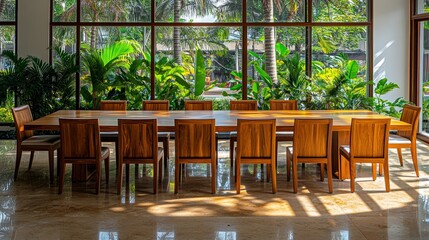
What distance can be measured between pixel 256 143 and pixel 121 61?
528 cm

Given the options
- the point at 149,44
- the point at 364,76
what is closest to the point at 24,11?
the point at 149,44

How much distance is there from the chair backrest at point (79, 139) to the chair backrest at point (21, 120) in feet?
3.43

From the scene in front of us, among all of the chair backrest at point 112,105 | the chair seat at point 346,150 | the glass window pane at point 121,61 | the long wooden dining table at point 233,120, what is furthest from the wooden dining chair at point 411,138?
the glass window pane at point 121,61

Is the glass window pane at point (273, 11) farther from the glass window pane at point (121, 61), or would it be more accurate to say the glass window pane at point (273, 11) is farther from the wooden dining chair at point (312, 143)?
the wooden dining chair at point (312, 143)

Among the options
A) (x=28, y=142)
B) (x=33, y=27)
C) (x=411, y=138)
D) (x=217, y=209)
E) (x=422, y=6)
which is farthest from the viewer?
(x=33, y=27)

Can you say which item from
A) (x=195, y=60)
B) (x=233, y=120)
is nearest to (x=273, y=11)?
(x=195, y=60)

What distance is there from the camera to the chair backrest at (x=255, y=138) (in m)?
6.60

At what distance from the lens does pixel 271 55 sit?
11492mm

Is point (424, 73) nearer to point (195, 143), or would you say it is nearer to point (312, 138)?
point (312, 138)

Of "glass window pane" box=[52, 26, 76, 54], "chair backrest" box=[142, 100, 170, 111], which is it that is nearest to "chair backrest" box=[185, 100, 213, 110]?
"chair backrest" box=[142, 100, 170, 111]

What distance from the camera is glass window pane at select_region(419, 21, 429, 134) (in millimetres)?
10938

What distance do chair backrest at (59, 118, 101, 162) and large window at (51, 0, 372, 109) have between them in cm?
479

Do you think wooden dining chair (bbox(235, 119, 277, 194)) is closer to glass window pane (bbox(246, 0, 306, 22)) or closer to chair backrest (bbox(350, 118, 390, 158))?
chair backrest (bbox(350, 118, 390, 158))

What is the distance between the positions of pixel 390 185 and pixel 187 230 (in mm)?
2963
